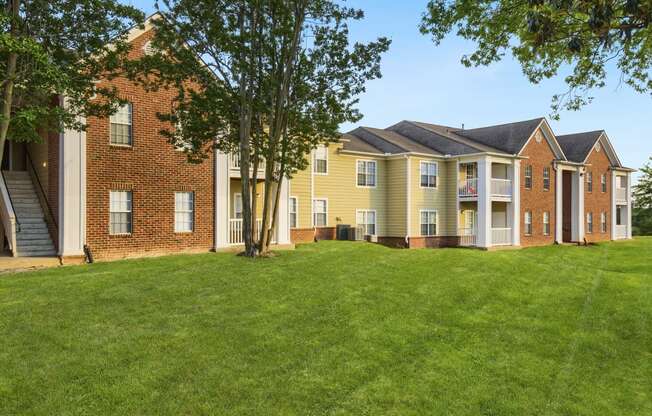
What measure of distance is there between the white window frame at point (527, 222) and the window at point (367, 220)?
34.5 ft

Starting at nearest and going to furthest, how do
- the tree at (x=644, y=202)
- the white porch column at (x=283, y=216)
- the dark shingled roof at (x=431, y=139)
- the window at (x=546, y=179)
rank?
the white porch column at (x=283, y=216), the dark shingled roof at (x=431, y=139), the window at (x=546, y=179), the tree at (x=644, y=202)

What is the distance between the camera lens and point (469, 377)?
23.4 ft

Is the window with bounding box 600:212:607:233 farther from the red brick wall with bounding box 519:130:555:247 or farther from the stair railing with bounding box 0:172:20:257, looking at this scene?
the stair railing with bounding box 0:172:20:257

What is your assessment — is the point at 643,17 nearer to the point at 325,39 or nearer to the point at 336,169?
the point at 325,39

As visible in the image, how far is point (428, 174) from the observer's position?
1199 inches

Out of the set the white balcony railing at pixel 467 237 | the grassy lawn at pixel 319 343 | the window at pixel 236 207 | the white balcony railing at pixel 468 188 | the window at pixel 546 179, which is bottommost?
the grassy lawn at pixel 319 343

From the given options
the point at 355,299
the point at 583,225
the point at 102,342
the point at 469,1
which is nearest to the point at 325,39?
the point at 469,1

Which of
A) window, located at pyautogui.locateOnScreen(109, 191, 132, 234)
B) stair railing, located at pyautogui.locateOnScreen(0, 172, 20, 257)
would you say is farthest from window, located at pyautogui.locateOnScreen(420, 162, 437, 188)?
stair railing, located at pyautogui.locateOnScreen(0, 172, 20, 257)

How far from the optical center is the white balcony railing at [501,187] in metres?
30.1

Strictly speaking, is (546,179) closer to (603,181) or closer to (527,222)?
(527,222)

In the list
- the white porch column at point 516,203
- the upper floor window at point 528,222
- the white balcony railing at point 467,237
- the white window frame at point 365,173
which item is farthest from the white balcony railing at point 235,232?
the upper floor window at point 528,222

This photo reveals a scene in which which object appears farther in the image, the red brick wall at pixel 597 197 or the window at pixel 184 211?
the red brick wall at pixel 597 197

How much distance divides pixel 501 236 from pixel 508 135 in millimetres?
6948

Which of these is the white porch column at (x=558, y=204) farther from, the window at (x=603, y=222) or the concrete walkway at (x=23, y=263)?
the concrete walkway at (x=23, y=263)
